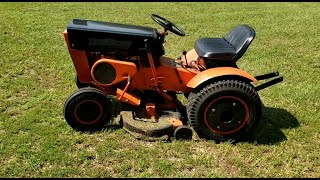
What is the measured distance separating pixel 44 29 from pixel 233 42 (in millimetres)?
5167

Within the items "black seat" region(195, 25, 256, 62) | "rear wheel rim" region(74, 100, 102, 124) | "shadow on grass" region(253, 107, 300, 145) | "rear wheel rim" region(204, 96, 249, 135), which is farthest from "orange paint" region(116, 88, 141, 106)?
"shadow on grass" region(253, 107, 300, 145)

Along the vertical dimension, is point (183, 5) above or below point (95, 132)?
below

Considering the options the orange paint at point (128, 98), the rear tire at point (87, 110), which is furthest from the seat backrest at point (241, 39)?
the rear tire at point (87, 110)

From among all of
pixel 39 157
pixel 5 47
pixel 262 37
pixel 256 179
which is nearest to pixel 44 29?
pixel 5 47

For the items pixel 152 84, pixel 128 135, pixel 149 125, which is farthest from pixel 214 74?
pixel 128 135

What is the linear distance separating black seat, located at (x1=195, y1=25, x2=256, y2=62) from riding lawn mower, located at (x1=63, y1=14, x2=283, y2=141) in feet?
0.04

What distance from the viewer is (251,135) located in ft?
15.6

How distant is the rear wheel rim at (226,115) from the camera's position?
14.4 ft

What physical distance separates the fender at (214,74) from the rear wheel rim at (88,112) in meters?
1.03

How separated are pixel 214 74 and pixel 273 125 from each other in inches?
46.2

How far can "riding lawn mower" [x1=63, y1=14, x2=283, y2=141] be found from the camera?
4.42 meters

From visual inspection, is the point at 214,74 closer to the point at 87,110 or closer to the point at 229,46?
the point at 229,46

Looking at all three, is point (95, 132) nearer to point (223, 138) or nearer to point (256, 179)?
point (223, 138)

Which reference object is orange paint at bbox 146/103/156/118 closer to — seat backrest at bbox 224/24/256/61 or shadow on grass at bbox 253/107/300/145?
seat backrest at bbox 224/24/256/61
